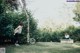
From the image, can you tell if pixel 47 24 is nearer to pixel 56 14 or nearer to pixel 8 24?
pixel 56 14

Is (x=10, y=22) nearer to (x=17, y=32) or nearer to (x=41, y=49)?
(x=17, y=32)

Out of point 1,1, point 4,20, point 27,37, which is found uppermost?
point 1,1

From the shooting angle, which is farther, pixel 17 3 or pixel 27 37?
pixel 17 3

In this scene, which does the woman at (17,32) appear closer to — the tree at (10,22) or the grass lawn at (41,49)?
the tree at (10,22)

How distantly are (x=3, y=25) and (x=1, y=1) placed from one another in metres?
1.81

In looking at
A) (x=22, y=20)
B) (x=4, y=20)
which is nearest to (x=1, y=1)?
(x=4, y=20)

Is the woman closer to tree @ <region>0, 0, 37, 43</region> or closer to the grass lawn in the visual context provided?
tree @ <region>0, 0, 37, 43</region>

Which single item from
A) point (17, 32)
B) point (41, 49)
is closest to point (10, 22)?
point (17, 32)

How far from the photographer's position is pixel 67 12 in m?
35.3

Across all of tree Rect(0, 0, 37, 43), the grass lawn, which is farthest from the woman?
the grass lawn

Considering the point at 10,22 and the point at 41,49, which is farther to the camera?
the point at 10,22

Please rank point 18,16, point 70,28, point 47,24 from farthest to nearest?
point 47,24 < point 70,28 < point 18,16

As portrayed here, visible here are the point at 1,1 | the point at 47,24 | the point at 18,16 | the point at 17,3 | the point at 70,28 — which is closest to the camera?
the point at 1,1

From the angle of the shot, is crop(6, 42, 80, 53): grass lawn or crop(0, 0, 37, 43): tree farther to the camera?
crop(0, 0, 37, 43): tree
